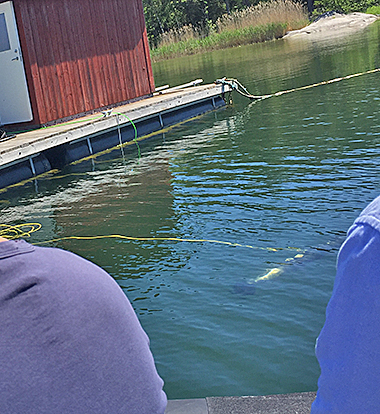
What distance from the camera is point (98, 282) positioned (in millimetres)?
937

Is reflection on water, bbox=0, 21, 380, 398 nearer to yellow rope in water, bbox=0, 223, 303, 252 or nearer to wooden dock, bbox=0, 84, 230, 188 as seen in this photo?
yellow rope in water, bbox=0, 223, 303, 252

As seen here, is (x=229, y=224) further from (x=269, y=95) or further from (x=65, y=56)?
(x=269, y=95)

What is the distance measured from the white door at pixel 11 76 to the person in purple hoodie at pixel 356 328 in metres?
10.1

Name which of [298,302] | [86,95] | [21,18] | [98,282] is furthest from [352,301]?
[86,95]

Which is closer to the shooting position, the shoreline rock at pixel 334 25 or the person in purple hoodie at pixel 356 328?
the person in purple hoodie at pixel 356 328

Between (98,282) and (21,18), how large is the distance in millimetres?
9935

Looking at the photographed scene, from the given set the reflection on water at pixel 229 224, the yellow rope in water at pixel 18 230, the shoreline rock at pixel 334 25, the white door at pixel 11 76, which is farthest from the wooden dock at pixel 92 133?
the shoreline rock at pixel 334 25

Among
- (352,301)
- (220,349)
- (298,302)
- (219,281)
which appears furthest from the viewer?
(219,281)

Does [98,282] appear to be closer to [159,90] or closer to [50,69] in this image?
[50,69]

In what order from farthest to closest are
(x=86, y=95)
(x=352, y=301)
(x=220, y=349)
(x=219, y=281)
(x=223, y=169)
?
(x=86, y=95) → (x=223, y=169) → (x=219, y=281) → (x=220, y=349) → (x=352, y=301)

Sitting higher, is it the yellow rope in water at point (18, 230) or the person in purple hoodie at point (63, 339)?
the person in purple hoodie at point (63, 339)

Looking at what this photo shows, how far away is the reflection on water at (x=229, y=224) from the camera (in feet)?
11.5

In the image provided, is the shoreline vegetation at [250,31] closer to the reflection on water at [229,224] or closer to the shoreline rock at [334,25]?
the shoreline rock at [334,25]

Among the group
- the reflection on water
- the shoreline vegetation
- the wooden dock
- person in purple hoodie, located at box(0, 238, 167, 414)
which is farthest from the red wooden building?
the shoreline vegetation
